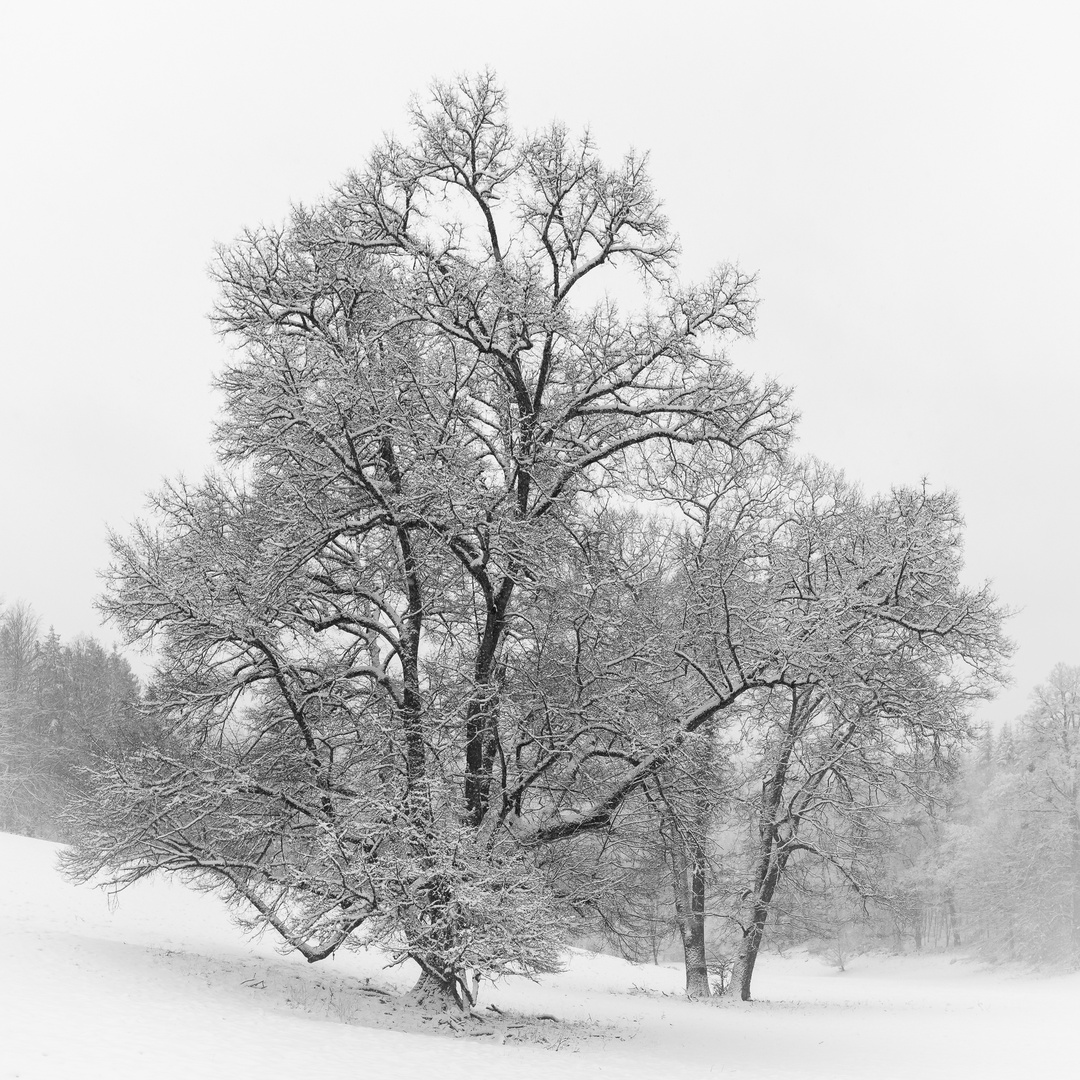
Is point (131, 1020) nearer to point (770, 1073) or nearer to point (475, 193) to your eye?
point (770, 1073)

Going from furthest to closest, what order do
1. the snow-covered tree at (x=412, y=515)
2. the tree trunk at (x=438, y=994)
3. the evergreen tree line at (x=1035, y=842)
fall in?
the evergreen tree line at (x=1035, y=842) < the tree trunk at (x=438, y=994) < the snow-covered tree at (x=412, y=515)

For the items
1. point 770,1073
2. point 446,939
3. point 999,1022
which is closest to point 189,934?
point 446,939

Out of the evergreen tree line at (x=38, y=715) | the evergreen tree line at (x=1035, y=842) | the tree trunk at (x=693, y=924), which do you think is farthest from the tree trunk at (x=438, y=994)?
the evergreen tree line at (x=38, y=715)

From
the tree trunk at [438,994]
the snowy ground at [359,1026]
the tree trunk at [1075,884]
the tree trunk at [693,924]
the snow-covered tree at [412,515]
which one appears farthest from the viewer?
the tree trunk at [1075,884]

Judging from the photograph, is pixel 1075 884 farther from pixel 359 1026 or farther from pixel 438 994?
pixel 359 1026

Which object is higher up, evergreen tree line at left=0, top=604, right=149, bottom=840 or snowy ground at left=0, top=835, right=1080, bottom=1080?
evergreen tree line at left=0, top=604, right=149, bottom=840

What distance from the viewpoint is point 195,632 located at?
1112 centimetres

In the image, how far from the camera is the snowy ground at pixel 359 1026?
803 cm

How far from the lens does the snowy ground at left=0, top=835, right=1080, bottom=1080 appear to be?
316 inches

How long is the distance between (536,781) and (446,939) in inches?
124

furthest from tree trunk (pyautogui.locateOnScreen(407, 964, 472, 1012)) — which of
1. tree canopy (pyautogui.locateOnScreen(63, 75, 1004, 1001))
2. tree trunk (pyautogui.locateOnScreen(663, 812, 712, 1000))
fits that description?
tree trunk (pyautogui.locateOnScreen(663, 812, 712, 1000))

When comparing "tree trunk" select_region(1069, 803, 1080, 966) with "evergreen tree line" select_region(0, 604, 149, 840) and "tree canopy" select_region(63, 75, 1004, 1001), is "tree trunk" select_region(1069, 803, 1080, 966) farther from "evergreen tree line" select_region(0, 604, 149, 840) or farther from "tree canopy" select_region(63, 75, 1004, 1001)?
"evergreen tree line" select_region(0, 604, 149, 840)

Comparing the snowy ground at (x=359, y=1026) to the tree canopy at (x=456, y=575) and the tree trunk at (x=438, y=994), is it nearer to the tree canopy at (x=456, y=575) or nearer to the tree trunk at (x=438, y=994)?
the tree trunk at (x=438, y=994)

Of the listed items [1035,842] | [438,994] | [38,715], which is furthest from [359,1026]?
[38,715]
